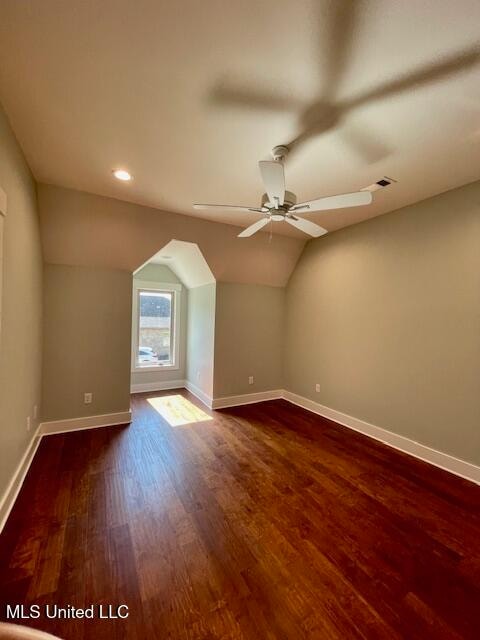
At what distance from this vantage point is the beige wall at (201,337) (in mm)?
4297

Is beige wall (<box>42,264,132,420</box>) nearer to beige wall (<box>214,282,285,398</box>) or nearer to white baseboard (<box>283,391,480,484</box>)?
beige wall (<box>214,282,285,398</box>)

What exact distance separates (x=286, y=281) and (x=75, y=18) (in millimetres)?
3934

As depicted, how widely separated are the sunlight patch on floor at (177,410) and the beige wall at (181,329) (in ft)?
1.84

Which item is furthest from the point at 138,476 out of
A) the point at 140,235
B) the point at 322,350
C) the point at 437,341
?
the point at 437,341

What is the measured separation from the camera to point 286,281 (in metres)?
4.74

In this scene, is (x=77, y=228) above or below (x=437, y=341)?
above

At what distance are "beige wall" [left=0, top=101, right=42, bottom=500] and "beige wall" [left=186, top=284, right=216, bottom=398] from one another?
2229 millimetres

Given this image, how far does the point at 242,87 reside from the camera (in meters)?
1.51

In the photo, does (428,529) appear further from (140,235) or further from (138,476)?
(140,235)

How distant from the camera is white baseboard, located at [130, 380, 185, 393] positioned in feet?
15.9

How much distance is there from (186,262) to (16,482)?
3.30m

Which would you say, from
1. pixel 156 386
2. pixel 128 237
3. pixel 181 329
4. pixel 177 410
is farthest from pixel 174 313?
pixel 128 237

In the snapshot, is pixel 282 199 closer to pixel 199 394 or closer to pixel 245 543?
pixel 245 543

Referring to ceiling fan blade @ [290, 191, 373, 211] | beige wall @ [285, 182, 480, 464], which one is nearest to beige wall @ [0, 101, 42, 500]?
ceiling fan blade @ [290, 191, 373, 211]
